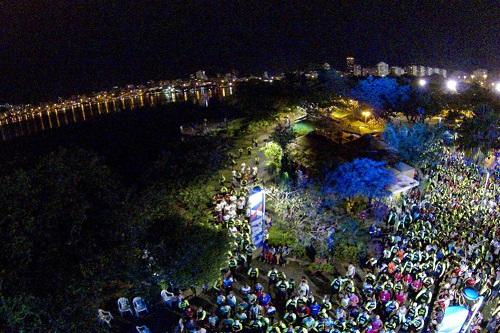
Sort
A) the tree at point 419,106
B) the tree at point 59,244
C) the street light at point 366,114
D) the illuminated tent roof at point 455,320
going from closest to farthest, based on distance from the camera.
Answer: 1. the tree at point 59,244
2. the illuminated tent roof at point 455,320
3. the street light at point 366,114
4. the tree at point 419,106

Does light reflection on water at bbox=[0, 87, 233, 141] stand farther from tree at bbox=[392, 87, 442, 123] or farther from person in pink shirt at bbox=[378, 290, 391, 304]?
person in pink shirt at bbox=[378, 290, 391, 304]

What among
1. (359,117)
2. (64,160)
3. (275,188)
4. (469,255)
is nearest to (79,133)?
(359,117)

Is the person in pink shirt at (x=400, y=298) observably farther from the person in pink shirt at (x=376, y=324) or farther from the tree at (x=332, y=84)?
the tree at (x=332, y=84)

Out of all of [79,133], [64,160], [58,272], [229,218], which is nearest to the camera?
[58,272]

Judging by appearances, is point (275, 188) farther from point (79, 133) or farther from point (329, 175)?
point (79, 133)

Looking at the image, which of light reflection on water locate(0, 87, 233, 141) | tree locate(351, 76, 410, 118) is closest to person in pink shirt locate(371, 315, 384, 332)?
tree locate(351, 76, 410, 118)

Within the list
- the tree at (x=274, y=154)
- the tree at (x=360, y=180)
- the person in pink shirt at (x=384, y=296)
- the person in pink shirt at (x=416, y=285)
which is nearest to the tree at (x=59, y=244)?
the person in pink shirt at (x=384, y=296)
